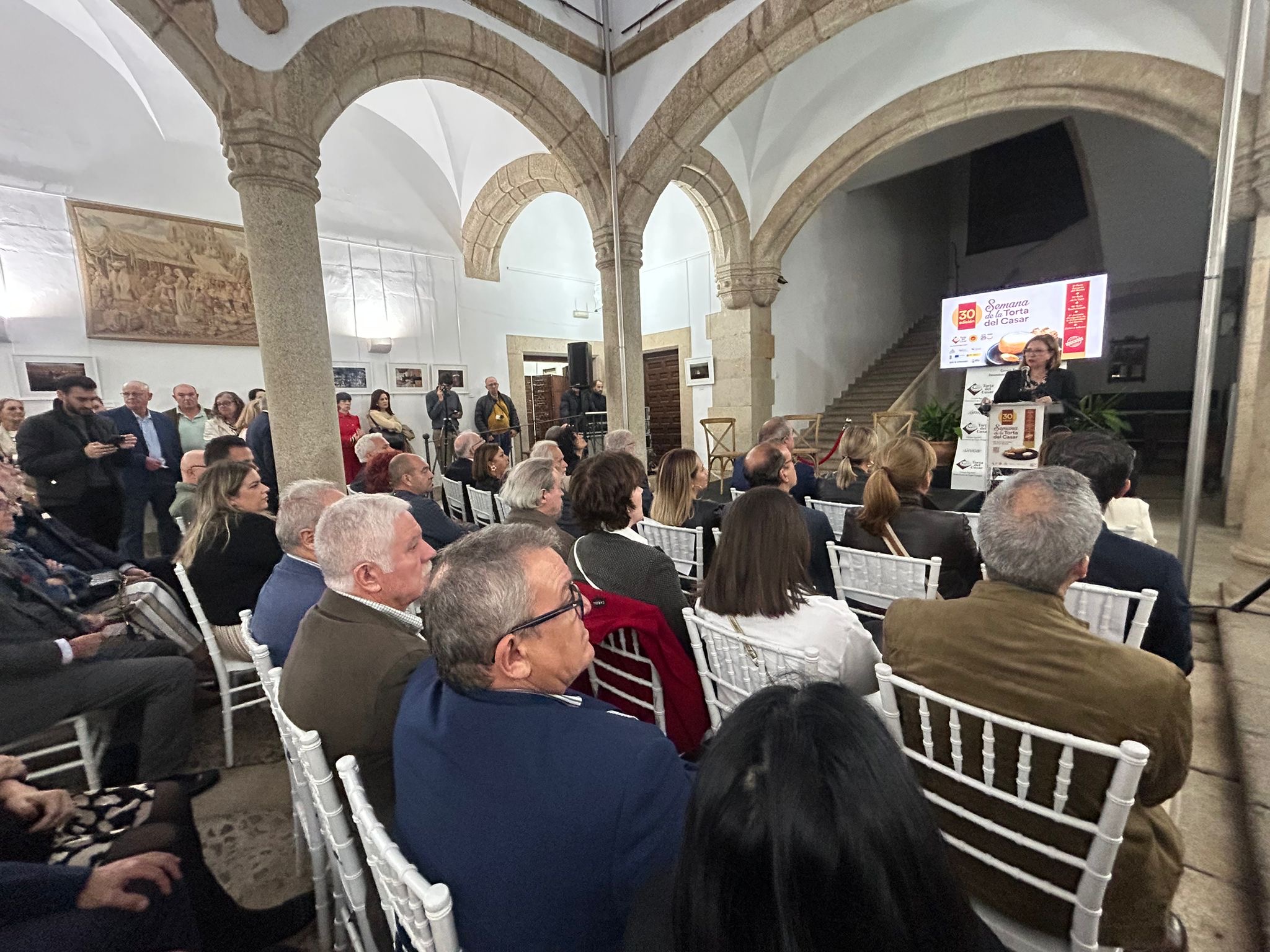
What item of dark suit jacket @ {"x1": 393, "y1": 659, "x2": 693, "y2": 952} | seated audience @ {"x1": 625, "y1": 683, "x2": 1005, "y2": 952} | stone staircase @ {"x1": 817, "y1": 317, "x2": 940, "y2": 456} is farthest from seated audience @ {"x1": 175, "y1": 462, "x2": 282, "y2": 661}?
stone staircase @ {"x1": 817, "y1": 317, "x2": 940, "y2": 456}

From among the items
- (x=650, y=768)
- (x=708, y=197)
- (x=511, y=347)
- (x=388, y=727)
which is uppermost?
(x=708, y=197)

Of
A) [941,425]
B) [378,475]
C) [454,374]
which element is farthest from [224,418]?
[941,425]

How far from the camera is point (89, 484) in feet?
11.9

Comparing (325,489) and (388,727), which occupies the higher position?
(325,489)

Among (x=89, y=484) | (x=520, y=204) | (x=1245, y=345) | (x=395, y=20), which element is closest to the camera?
(x=89, y=484)

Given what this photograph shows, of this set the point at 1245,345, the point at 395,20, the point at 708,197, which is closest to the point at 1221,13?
the point at 1245,345

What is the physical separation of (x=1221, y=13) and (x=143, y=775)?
8285mm

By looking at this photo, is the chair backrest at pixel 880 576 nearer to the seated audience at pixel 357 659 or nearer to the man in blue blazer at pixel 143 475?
the seated audience at pixel 357 659

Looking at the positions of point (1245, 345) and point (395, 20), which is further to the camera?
point (1245, 345)

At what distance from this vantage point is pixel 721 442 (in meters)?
8.37

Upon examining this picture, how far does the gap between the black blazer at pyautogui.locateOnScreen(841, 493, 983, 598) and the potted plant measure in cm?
451

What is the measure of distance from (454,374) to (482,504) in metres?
5.24

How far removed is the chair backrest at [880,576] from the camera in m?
1.81

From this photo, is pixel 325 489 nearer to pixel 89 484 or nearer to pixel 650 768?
pixel 650 768
